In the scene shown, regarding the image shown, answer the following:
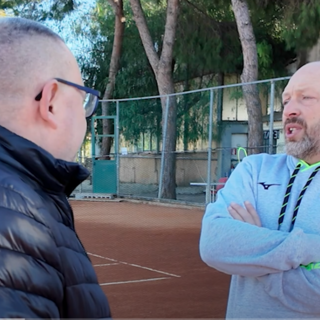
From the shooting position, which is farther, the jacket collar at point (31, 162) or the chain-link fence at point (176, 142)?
the chain-link fence at point (176, 142)

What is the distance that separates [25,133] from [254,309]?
131cm

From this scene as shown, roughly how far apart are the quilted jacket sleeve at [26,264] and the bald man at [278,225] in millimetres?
1151

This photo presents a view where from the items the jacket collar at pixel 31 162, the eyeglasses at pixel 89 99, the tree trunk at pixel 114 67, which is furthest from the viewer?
the tree trunk at pixel 114 67

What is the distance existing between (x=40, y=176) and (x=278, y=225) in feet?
4.32

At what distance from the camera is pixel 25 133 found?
135cm

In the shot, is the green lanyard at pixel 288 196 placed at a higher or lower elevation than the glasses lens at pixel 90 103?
lower

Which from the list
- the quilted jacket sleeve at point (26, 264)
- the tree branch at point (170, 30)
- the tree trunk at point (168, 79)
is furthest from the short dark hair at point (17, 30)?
the tree branch at point (170, 30)

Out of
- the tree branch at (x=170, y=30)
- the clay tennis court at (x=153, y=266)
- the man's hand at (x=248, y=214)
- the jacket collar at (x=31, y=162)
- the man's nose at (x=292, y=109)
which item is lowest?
the clay tennis court at (x=153, y=266)

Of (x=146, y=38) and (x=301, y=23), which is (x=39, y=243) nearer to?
(x=301, y=23)

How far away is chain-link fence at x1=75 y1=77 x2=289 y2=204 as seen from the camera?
48.5 ft

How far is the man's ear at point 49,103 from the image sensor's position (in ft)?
4.44

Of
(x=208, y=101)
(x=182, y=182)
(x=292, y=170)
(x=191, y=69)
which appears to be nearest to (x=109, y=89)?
(x=191, y=69)

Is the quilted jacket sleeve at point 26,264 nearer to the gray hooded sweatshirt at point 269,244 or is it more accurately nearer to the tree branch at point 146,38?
the gray hooded sweatshirt at point 269,244

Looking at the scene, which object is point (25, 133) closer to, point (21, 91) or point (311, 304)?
point (21, 91)
